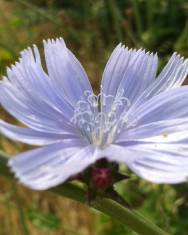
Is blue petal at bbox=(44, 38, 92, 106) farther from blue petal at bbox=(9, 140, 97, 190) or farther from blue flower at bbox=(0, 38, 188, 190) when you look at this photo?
blue petal at bbox=(9, 140, 97, 190)

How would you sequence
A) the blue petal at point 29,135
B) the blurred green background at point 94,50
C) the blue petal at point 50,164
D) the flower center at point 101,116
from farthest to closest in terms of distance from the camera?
the blurred green background at point 94,50, the flower center at point 101,116, the blue petal at point 29,135, the blue petal at point 50,164

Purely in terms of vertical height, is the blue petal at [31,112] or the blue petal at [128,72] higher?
the blue petal at [128,72]

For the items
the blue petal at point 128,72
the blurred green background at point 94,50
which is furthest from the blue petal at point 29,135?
the blurred green background at point 94,50

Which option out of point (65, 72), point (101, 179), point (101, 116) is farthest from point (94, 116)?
point (101, 179)

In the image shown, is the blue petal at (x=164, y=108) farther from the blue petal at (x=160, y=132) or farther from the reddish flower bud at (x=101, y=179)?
the reddish flower bud at (x=101, y=179)

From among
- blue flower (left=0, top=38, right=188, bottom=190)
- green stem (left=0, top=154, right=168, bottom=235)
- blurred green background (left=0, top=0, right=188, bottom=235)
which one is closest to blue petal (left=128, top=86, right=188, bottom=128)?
blue flower (left=0, top=38, right=188, bottom=190)
